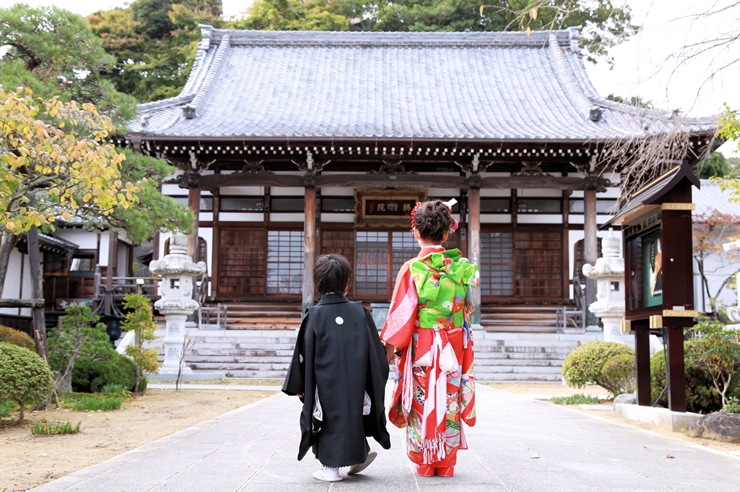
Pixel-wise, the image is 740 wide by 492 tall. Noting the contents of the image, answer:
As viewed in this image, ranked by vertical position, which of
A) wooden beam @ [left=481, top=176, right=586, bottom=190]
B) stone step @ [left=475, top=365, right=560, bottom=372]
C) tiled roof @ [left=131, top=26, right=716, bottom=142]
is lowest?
stone step @ [left=475, top=365, right=560, bottom=372]

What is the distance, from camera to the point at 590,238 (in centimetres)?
1658

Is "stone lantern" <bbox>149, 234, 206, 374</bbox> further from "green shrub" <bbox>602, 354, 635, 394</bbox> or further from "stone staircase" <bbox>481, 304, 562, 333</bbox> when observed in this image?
"green shrub" <bbox>602, 354, 635, 394</bbox>

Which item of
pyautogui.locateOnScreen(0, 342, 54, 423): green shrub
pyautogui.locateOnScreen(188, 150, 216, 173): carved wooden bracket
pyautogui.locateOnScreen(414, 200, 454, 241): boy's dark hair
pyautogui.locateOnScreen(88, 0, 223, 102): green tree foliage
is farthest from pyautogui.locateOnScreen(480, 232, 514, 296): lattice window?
pyautogui.locateOnScreen(88, 0, 223, 102): green tree foliage

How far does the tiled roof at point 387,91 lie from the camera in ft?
54.5

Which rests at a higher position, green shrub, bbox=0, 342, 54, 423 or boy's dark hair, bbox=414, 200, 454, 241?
boy's dark hair, bbox=414, 200, 454, 241

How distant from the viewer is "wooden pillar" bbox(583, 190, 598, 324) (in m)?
16.4

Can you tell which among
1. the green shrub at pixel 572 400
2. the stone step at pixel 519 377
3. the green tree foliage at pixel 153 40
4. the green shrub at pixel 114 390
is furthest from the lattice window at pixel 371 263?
the green tree foliage at pixel 153 40

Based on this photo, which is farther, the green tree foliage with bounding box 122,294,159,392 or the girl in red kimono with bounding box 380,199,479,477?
the green tree foliage with bounding box 122,294,159,392

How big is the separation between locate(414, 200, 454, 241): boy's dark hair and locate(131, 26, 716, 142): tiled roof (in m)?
11.5

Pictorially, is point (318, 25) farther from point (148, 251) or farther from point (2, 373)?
point (2, 373)

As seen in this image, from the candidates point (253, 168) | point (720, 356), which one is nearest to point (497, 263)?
point (253, 168)

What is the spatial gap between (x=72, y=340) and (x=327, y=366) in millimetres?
6723

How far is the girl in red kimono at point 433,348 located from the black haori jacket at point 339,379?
14cm

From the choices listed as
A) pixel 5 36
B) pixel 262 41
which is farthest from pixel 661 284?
pixel 262 41
